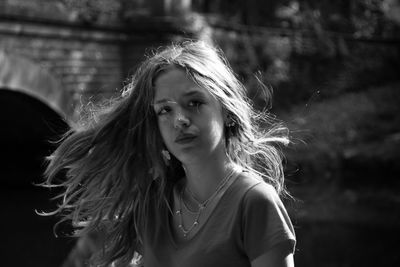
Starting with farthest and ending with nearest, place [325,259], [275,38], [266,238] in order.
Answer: [275,38] → [325,259] → [266,238]

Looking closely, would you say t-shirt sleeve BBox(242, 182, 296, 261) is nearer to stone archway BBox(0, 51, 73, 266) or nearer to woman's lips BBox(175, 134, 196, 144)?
woman's lips BBox(175, 134, 196, 144)

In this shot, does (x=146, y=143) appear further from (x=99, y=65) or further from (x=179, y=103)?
(x=99, y=65)

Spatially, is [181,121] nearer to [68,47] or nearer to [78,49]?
[68,47]

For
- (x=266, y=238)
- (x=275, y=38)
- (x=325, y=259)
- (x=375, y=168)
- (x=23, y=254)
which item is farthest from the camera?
(x=275, y=38)

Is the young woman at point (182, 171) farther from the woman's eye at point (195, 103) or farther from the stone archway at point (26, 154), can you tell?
the stone archway at point (26, 154)

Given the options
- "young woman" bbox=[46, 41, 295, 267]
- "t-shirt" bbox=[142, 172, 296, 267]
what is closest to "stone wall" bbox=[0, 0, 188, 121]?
"young woman" bbox=[46, 41, 295, 267]

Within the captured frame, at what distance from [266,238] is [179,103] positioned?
38 cm

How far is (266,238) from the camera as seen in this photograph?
4.63ft

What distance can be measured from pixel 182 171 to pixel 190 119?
1.09 feet

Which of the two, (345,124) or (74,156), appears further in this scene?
(345,124)

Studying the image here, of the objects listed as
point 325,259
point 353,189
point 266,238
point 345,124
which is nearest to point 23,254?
point 325,259

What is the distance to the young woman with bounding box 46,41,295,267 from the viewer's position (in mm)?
1455

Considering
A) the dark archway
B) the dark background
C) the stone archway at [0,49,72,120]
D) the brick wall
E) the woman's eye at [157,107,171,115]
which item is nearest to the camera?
the woman's eye at [157,107,171,115]

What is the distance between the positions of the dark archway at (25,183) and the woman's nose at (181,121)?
13.1ft
